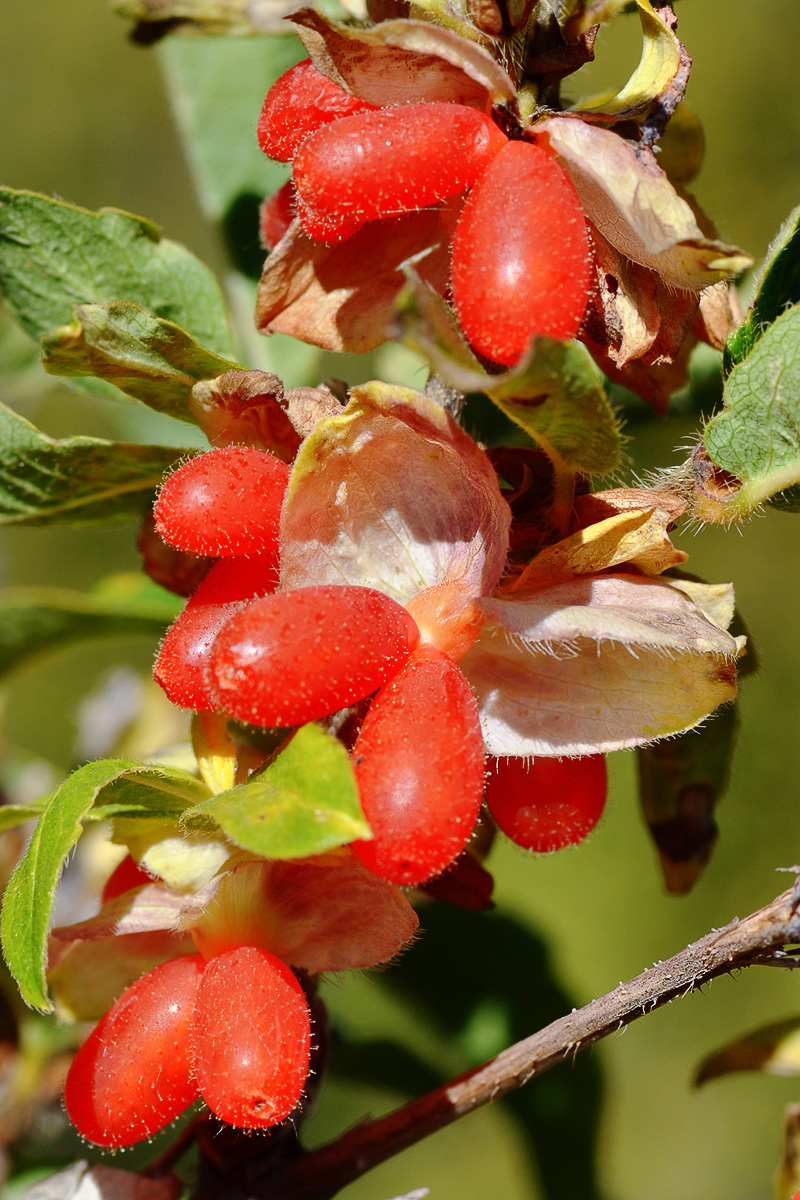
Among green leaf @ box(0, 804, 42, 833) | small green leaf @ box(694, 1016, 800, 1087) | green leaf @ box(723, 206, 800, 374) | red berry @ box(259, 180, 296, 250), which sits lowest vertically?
small green leaf @ box(694, 1016, 800, 1087)

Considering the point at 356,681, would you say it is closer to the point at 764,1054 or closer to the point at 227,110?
the point at 764,1054

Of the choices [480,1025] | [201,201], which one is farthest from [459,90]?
[480,1025]

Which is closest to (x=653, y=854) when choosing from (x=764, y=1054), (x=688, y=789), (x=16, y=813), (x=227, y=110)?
(x=764, y=1054)

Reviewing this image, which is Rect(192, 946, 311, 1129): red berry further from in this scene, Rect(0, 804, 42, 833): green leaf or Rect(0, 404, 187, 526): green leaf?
Rect(0, 404, 187, 526): green leaf

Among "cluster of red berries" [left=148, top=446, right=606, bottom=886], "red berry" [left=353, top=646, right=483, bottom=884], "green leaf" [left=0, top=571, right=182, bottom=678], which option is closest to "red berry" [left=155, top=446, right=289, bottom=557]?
"cluster of red berries" [left=148, top=446, right=606, bottom=886]

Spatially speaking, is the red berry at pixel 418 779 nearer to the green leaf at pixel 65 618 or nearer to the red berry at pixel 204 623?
the red berry at pixel 204 623

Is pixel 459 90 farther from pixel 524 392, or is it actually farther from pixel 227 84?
pixel 227 84
